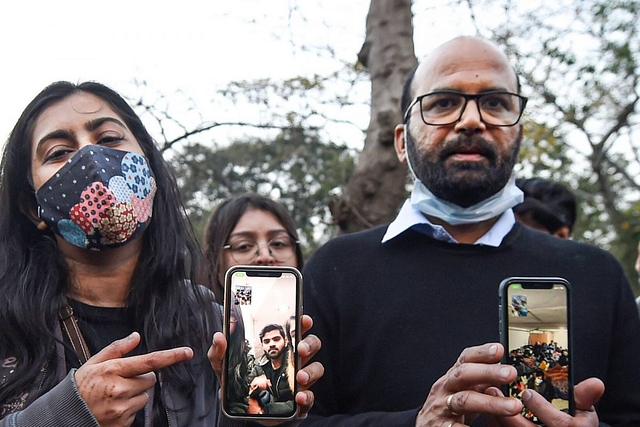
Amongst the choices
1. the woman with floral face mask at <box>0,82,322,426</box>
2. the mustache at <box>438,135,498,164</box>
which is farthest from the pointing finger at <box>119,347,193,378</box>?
the mustache at <box>438,135,498,164</box>

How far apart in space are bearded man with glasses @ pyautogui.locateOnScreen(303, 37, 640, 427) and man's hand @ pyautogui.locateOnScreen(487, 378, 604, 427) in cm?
22

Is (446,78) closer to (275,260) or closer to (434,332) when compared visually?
(434,332)

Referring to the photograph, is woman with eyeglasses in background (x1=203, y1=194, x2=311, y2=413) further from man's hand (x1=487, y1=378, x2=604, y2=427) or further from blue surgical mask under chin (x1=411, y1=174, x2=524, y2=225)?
man's hand (x1=487, y1=378, x2=604, y2=427)

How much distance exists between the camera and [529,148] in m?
11.7

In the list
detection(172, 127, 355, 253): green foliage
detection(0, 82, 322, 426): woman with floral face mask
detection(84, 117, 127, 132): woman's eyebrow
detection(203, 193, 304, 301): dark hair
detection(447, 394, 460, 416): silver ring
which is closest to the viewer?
detection(447, 394, 460, 416): silver ring

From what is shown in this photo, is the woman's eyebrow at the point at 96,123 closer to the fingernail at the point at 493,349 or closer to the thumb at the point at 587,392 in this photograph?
the fingernail at the point at 493,349

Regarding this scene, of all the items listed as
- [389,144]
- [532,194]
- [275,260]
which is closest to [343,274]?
[275,260]

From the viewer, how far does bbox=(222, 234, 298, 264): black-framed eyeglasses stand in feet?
12.9

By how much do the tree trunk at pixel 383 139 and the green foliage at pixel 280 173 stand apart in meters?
0.61

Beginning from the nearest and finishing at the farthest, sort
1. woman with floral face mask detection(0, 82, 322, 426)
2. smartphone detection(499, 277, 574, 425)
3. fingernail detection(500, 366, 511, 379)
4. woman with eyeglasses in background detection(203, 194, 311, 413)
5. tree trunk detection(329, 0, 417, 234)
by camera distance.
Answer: fingernail detection(500, 366, 511, 379)
smartphone detection(499, 277, 574, 425)
woman with floral face mask detection(0, 82, 322, 426)
woman with eyeglasses in background detection(203, 194, 311, 413)
tree trunk detection(329, 0, 417, 234)

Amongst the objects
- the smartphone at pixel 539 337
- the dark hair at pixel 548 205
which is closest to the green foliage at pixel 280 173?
the dark hair at pixel 548 205

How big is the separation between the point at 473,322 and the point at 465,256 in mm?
250

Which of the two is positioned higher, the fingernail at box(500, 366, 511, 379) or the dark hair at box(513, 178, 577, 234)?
the dark hair at box(513, 178, 577, 234)

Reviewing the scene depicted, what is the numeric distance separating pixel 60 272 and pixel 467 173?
1.42 m
